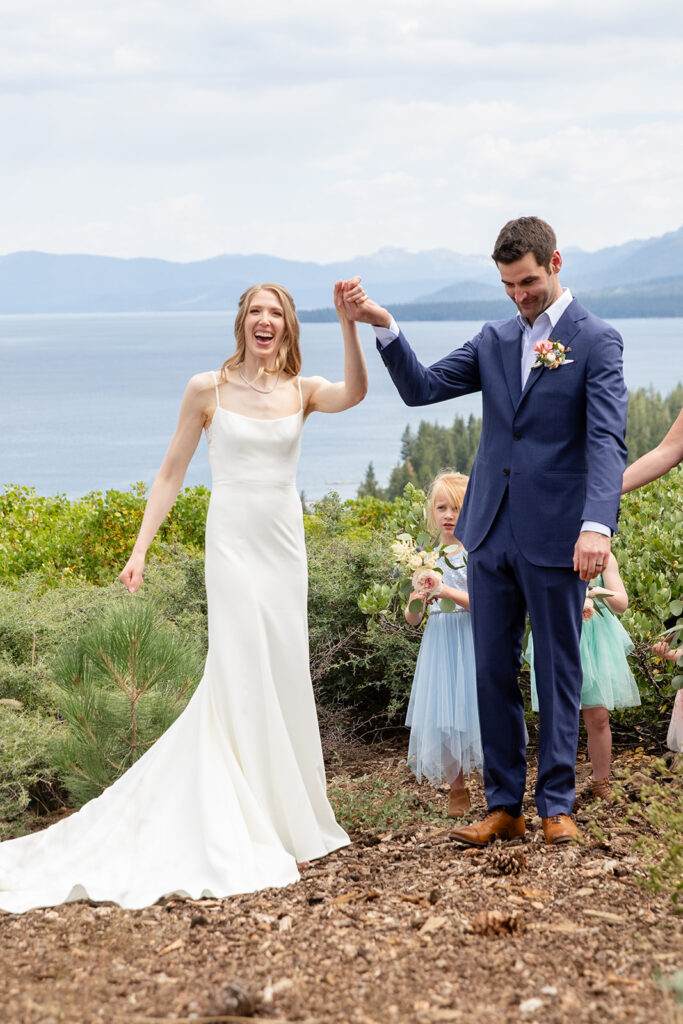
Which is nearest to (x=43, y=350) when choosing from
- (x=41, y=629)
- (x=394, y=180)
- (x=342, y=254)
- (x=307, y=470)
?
(x=342, y=254)

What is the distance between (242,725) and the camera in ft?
13.2

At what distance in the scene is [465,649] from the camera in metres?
4.51

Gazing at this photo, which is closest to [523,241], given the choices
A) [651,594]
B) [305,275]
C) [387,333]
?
[387,333]

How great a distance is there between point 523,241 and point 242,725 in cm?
200

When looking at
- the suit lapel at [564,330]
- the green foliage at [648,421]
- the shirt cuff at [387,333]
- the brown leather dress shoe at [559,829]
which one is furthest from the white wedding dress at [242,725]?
the green foliage at [648,421]

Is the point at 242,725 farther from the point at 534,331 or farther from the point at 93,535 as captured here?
the point at 93,535

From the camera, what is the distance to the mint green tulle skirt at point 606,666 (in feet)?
14.7

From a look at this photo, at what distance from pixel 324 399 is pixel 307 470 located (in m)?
56.7

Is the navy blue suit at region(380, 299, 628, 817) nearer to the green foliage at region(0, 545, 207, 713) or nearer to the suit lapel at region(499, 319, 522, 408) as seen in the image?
the suit lapel at region(499, 319, 522, 408)

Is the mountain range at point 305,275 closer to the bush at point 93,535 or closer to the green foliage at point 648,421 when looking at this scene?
the green foliage at point 648,421

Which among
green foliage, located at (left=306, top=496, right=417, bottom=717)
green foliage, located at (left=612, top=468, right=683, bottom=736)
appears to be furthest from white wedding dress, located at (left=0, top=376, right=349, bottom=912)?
green foliage, located at (left=612, top=468, right=683, bottom=736)

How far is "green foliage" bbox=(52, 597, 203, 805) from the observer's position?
431cm

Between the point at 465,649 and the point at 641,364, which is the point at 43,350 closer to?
the point at 641,364

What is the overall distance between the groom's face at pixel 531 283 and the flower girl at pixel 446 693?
38.7 inches
